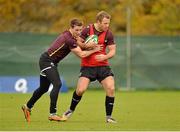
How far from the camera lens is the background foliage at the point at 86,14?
34719mm

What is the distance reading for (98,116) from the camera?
49.6 ft

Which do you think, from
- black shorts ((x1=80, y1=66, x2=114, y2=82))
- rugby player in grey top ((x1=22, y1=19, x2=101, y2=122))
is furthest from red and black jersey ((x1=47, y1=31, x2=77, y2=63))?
black shorts ((x1=80, y1=66, x2=114, y2=82))

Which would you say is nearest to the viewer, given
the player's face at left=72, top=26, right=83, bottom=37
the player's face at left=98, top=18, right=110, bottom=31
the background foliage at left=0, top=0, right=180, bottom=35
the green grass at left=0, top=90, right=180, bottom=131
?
the green grass at left=0, top=90, right=180, bottom=131

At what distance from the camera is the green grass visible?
12375 mm

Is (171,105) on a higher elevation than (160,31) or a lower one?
lower

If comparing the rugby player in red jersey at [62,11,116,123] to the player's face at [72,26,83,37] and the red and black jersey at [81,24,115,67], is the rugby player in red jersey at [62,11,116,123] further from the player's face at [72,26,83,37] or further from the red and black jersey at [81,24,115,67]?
the player's face at [72,26,83,37]

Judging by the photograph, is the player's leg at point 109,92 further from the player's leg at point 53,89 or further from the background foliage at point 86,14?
the background foliage at point 86,14

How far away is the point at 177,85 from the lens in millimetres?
27375

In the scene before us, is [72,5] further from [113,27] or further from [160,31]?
[160,31]

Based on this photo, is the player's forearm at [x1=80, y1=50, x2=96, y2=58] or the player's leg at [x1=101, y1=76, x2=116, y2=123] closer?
the player's forearm at [x1=80, y1=50, x2=96, y2=58]

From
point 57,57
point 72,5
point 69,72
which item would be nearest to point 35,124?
point 57,57

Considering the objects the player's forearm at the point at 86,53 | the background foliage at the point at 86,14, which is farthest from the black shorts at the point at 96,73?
the background foliage at the point at 86,14

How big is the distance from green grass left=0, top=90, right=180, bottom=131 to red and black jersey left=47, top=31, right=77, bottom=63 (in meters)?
1.20

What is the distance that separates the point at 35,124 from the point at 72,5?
82.7 ft
